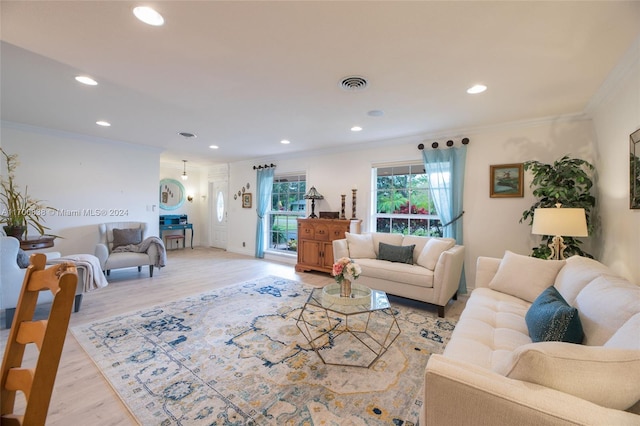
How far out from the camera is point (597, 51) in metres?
1.98

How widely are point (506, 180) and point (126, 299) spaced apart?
529 centimetres

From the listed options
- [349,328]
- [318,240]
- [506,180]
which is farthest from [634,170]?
[318,240]

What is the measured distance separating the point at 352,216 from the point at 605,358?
4.13m

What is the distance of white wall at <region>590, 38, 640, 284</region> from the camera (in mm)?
2074

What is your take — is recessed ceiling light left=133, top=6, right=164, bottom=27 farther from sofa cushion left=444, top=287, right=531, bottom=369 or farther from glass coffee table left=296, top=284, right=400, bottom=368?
sofa cushion left=444, top=287, right=531, bottom=369

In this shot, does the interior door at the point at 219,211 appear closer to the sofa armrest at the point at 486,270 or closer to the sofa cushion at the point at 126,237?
the sofa cushion at the point at 126,237

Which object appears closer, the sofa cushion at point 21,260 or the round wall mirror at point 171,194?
the sofa cushion at point 21,260

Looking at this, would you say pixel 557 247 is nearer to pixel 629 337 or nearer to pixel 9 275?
pixel 629 337

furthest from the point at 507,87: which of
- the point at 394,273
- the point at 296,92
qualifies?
the point at 394,273

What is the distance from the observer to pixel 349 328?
107 inches

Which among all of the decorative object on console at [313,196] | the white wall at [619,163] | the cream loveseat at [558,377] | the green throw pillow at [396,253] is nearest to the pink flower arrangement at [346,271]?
the cream loveseat at [558,377]

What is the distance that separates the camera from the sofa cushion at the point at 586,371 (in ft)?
2.77

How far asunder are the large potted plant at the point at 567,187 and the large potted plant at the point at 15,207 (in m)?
5.86

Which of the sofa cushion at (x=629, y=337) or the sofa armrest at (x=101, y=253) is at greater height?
the sofa cushion at (x=629, y=337)
